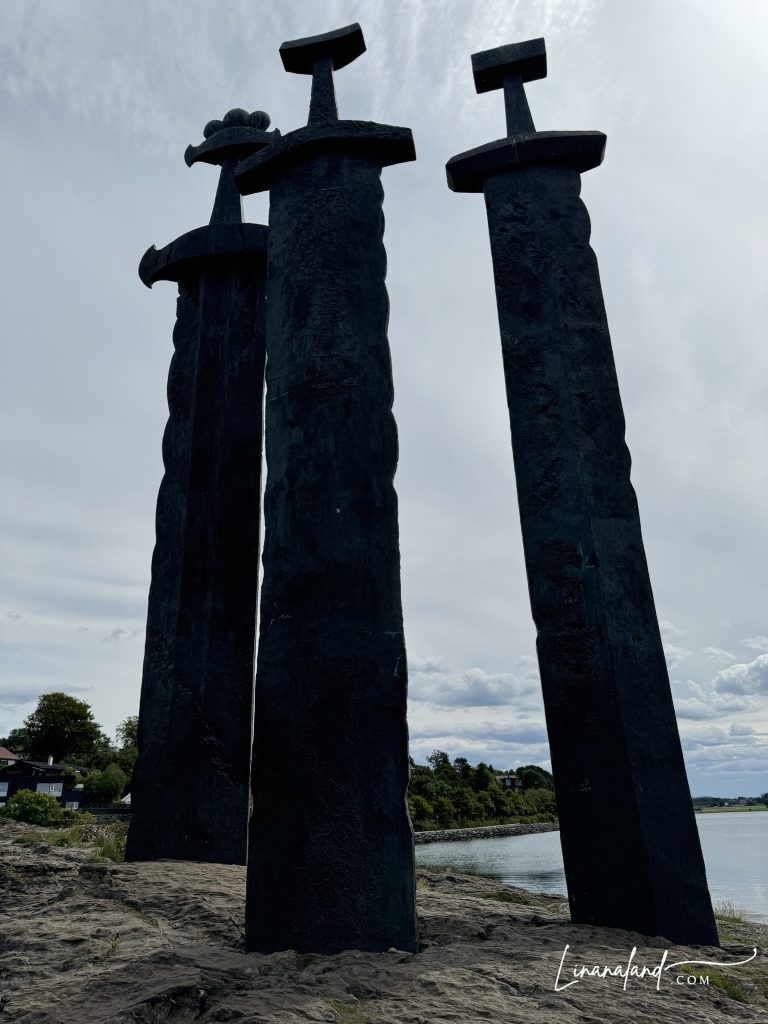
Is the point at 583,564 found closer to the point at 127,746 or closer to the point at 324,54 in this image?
the point at 324,54

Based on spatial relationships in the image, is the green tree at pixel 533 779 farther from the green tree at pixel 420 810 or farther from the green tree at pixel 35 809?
the green tree at pixel 35 809

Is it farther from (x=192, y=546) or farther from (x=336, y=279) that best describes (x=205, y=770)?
(x=336, y=279)

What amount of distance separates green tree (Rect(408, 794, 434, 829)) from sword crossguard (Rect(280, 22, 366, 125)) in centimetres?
3521

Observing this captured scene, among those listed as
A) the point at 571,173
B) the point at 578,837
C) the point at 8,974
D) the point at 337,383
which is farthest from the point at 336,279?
the point at 8,974

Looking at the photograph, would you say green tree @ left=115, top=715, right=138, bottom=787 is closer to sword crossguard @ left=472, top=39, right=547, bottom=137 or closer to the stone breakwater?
the stone breakwater

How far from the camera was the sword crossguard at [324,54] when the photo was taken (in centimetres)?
582

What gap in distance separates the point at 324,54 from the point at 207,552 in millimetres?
4047

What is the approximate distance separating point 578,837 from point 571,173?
4.51 meters

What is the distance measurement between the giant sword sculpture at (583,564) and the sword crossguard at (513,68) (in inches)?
22.4

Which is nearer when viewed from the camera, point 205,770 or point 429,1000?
point 429,1000

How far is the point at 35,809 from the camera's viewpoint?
14.7 meters

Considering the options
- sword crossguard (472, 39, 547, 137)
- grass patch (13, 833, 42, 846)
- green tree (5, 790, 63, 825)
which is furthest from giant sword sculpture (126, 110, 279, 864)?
green tree (5, 790, 63, 825)

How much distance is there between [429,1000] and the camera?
2.57 metres

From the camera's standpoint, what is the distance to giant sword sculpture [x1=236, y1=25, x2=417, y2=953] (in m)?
3.55
